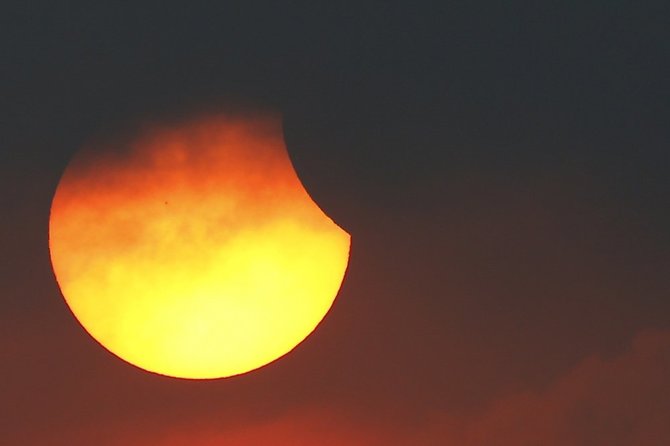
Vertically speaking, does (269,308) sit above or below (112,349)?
above

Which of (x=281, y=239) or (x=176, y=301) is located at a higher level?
(x=281, y=239)

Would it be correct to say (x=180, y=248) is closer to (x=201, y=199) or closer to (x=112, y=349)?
(x=201, y=199)

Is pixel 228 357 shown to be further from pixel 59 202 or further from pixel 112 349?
pixel 59 202

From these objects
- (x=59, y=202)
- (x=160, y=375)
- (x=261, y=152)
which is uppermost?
(x=261, y=152)

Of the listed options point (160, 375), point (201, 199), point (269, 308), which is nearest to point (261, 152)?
point (201, 199)

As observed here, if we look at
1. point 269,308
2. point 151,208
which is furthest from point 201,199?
point 269,308

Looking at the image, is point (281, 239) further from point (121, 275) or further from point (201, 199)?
point (121, 275)

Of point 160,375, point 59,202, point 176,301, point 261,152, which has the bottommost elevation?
point 160,375

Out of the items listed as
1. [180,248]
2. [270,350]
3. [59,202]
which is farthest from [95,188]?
[270,350]
